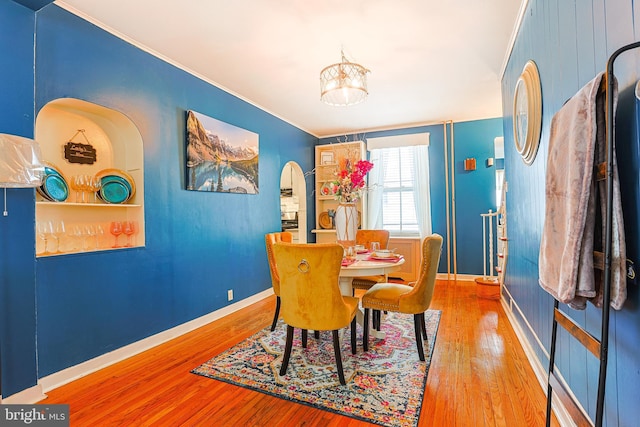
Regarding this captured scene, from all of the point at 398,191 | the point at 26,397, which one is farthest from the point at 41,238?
the point at 398,191

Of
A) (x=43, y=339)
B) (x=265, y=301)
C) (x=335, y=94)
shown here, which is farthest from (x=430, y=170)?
(x=43, y=339)

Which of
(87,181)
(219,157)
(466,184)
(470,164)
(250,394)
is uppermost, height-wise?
(470,164)

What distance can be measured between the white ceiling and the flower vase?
148 cm

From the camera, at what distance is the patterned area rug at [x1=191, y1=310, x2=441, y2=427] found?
1813 millimetres

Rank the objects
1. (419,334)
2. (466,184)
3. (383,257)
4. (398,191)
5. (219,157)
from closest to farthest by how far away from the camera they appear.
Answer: (419,334) < (383,257) < (219,157) < (466,184) < (398,191)

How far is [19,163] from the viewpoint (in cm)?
171

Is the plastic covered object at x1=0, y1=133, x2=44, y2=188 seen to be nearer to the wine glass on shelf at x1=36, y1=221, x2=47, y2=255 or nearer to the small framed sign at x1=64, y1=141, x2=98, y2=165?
the wine glass on shelf at x1=36, y1=221, x2=47, y2=255

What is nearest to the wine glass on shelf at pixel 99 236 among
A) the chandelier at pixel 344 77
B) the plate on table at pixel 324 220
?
the chandelier at pixel 344 77

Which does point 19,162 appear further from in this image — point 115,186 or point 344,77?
point 344,77

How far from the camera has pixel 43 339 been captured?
79.5 inches

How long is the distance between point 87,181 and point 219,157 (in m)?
1.30

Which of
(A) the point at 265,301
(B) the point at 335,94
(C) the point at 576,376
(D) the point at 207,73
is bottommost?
(A) the point at 265,301

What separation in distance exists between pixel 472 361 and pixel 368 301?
2.97 ft

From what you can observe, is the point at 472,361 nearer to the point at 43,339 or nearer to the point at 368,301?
the point at 368,301
